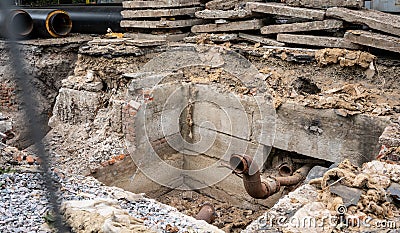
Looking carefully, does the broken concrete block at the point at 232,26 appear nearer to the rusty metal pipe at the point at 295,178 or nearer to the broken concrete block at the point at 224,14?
the broken concrete block at the point at 224,14

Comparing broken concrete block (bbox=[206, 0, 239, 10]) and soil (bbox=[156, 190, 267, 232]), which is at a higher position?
broken concrete block (bbox=[206, 0, 239, 10])

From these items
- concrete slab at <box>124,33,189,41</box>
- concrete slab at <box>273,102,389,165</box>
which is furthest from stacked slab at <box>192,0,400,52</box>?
concrete slab at <box>273,102,389,165</box>

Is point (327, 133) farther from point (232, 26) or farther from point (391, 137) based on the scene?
point (232, 26)

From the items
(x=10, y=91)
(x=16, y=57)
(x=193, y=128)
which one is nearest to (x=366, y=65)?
(x=193, y=128)

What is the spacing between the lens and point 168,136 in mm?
6023

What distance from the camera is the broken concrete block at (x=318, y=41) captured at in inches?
203

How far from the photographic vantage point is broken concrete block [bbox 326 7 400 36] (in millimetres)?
4855

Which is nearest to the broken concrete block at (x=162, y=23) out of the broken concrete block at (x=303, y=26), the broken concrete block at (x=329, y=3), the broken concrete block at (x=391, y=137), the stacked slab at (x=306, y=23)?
the stacked slab at (x=306, y=23)

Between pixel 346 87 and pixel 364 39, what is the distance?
2.10ft

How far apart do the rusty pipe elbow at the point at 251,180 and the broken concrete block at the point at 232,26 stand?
2477mm

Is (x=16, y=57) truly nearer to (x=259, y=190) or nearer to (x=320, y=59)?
(x=259, y=190)

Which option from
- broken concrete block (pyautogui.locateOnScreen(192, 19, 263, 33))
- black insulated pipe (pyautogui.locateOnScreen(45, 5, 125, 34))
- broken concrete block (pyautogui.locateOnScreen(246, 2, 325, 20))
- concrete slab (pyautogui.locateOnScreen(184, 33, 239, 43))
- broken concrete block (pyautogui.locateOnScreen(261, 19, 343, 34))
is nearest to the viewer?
broken concrete block (pyautogui.locateOnScreen(261, 19, 343, 34))

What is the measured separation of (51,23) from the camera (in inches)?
297

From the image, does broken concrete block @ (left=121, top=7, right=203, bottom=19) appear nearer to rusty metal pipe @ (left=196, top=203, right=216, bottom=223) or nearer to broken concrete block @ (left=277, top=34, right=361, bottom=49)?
broken concrete block @ (left=277, top=34, right=361, bottom=49)
